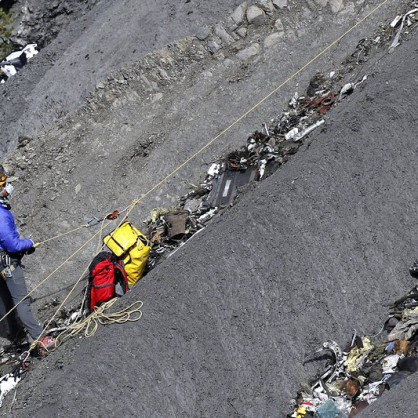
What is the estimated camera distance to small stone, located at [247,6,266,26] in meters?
15.9

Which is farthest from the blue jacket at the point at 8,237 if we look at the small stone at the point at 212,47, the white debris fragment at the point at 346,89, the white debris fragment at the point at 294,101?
the small stone at the point at 212,47

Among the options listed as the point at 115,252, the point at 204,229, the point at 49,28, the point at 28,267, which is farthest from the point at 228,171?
the point at 49,28

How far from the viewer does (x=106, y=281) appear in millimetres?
11453

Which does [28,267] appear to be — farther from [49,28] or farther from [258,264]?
[49,28]

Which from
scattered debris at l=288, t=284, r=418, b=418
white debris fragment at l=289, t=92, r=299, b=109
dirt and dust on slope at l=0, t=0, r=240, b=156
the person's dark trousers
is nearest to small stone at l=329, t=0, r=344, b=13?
dirt and dust on slope at l=0, t=0, r=240, b=156

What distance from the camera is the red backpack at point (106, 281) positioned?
11.4 meters

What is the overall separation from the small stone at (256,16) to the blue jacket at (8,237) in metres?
7.35

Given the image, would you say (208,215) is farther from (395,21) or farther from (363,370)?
(395,21)

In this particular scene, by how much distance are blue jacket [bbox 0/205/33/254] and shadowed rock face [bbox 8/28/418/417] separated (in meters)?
1.75

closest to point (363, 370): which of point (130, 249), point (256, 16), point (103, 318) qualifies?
point (103, 318)

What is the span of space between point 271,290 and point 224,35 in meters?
7.24

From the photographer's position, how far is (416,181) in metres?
11.6

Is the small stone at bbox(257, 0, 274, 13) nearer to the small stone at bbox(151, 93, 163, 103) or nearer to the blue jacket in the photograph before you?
the small stone at bbox(151, 93, 163, 103)

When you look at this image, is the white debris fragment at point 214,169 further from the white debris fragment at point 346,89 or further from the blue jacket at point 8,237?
the blue jacket at point 8,237
